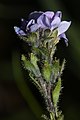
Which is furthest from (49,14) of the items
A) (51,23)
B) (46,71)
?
(46,71)

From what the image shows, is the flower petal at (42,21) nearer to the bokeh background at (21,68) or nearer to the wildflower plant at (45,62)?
the wildflower plant at (45,62)

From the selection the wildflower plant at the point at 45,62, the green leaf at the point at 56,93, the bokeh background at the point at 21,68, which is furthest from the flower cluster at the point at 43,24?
the bokeh background at the point at 21,68

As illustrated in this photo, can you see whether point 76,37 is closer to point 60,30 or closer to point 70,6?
point 70,6

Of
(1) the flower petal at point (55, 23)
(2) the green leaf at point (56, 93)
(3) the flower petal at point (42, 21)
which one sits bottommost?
(2) the green leaf at point (56, 93)

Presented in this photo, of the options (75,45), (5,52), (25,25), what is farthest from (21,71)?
(25,25)

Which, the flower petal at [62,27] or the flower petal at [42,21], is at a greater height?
the flower petal at [42,21]

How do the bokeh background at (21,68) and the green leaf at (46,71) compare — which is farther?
the bokeh background at (21,68)

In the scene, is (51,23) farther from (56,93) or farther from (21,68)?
(21,68)
